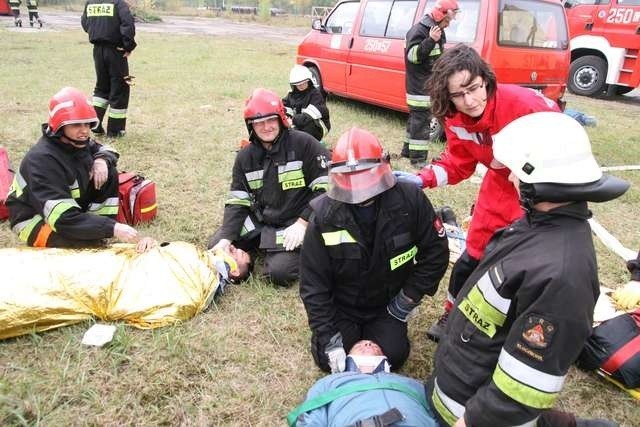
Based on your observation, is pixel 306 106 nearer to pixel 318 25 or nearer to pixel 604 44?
pixel 318 25

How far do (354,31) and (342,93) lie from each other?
1.00 m

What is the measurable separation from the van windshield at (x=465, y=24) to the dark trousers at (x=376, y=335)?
423cm

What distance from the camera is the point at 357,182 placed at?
85.9 inches

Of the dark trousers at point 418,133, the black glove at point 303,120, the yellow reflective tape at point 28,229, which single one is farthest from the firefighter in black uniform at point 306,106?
the yellow reflective tape at point 28,229

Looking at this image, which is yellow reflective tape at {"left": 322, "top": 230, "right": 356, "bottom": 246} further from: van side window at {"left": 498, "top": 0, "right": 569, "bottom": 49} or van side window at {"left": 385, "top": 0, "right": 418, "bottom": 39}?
van side window at {"left": 385, "top": 0, "right": 418, "bottom": 39}

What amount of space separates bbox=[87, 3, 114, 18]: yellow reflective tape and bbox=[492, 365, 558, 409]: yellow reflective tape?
6093mm

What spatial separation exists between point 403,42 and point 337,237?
16.4 ft

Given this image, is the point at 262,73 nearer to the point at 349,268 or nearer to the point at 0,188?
the point at 0,188

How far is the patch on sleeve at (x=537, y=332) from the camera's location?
1326mm

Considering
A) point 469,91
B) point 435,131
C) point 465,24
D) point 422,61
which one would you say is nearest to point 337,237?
point 469,91

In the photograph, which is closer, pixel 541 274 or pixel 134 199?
pixel 541 274

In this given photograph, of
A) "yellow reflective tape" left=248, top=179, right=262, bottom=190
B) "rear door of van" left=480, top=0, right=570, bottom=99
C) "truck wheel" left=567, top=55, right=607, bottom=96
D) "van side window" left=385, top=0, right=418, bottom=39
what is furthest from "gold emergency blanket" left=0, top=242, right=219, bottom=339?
"truck wheel" left=567, top=55, right=607, bottom=96

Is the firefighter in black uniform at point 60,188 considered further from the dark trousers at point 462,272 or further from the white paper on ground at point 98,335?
the dark trousers at point 462,272

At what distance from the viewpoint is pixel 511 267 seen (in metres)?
1.45
